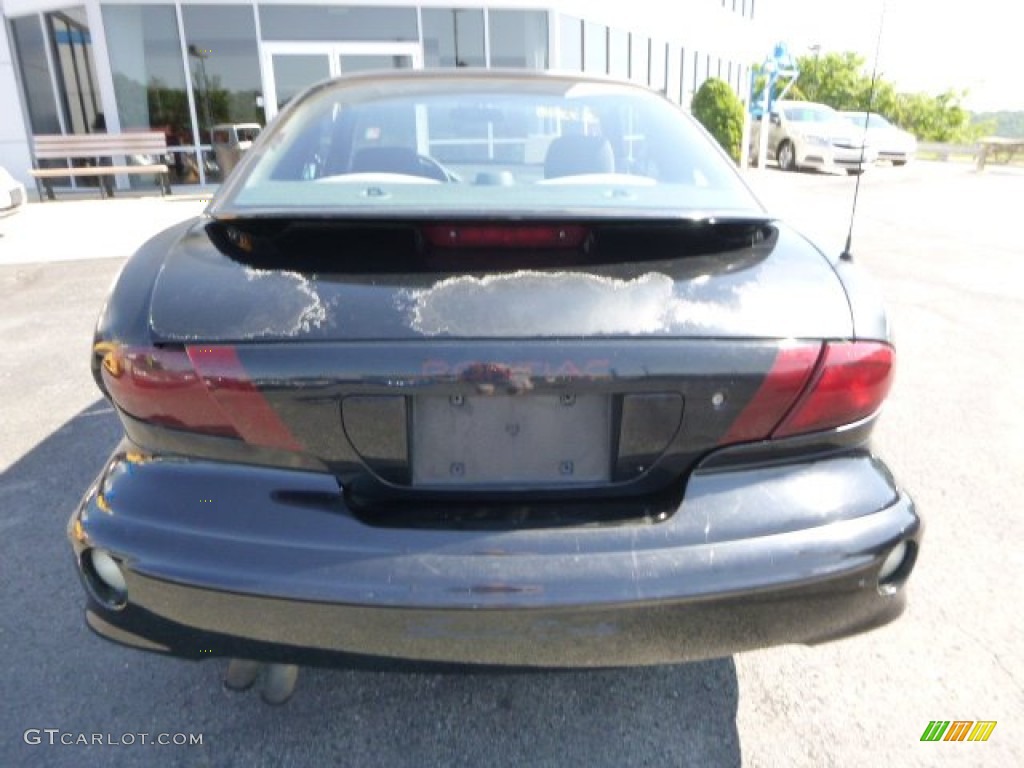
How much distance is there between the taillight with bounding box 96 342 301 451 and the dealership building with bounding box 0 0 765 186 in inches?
549

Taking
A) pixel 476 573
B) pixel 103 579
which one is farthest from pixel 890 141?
pixel 103 579

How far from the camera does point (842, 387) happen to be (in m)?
1.58

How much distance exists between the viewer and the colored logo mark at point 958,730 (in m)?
1.92

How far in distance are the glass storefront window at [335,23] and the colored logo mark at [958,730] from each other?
15.0 metres

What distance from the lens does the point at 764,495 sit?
154 centimetres

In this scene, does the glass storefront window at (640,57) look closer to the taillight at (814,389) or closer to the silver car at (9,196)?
the silver car at (9,196)

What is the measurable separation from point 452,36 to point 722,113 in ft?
23.0

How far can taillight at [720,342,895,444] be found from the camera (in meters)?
1.53

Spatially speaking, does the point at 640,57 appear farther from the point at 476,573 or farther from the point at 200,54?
the point at 476,573

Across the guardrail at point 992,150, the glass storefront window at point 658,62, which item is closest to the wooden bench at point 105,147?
the glass storefront window at point 658,62

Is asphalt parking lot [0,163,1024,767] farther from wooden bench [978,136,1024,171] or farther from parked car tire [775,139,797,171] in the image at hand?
wooden bench [978,136,1024,171]

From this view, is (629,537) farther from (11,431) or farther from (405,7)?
(405,7)

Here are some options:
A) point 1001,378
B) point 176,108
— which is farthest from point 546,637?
point 176,108

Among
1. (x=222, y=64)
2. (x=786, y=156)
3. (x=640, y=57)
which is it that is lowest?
(x=786, y=156)
